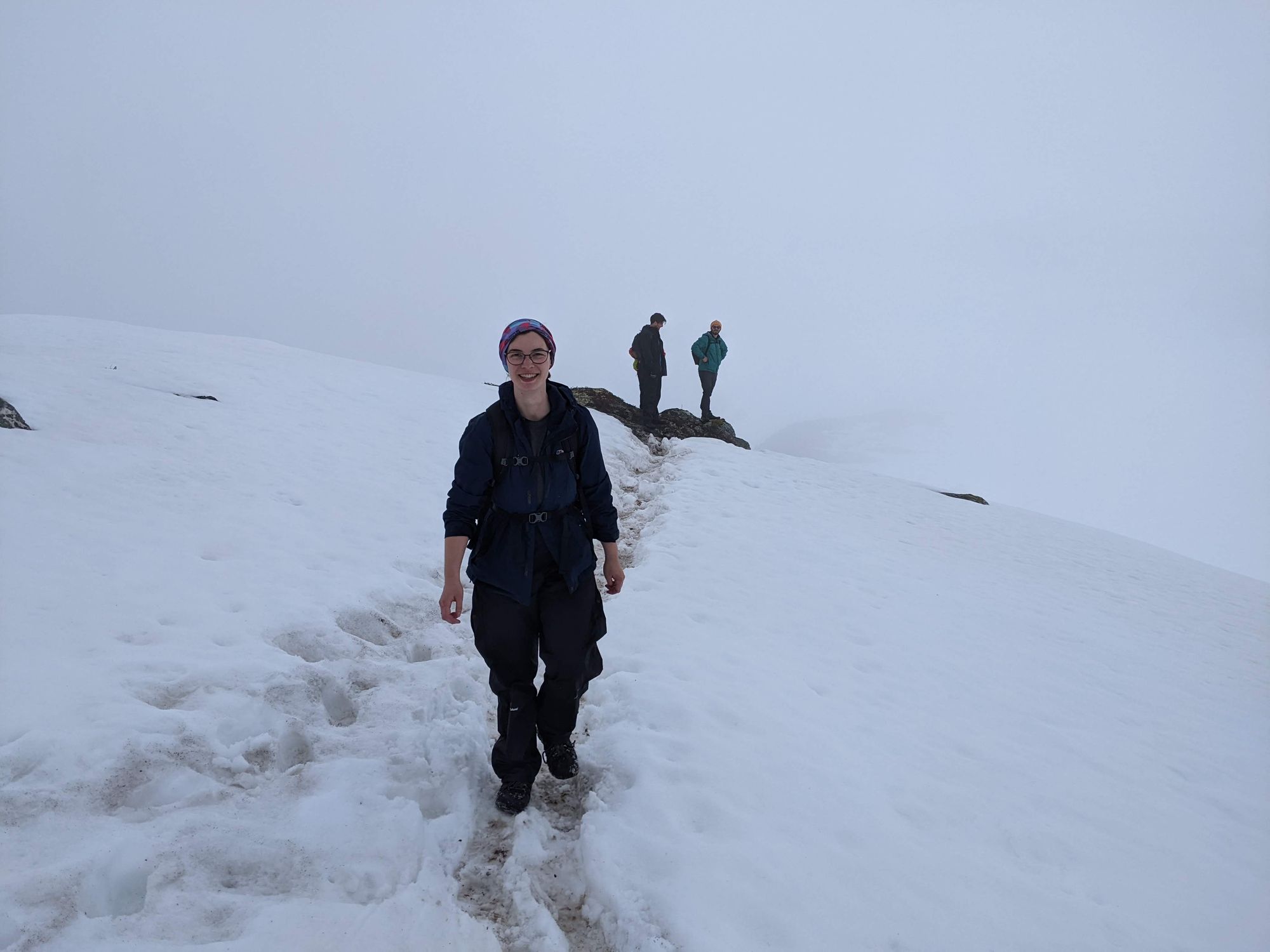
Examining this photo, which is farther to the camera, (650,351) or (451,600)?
(650,351)

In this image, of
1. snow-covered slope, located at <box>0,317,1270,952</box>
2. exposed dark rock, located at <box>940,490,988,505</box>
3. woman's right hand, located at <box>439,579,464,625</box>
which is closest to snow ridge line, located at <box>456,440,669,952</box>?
snow-covered slope, located at <box>0,317,1270,952</box>

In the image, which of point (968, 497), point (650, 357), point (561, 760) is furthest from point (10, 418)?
point (968, 497)

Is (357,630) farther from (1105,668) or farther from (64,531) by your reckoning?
(1105,668)

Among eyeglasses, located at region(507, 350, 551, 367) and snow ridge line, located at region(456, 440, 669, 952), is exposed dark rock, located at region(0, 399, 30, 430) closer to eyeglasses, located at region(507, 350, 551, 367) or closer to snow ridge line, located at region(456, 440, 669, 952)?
eyeglasses, located at region(507, 350, 551, 367)

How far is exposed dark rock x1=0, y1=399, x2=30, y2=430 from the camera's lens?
6.89 meters

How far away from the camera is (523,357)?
3449 mm

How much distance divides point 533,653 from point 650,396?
47.4 ft

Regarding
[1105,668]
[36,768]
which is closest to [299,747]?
[36,768]

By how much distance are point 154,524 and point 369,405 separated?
25.4ft

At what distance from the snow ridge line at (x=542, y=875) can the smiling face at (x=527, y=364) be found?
8.25ft

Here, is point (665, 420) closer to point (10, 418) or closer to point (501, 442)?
point (10, 418)

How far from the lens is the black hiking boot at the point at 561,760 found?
3986 millimetres

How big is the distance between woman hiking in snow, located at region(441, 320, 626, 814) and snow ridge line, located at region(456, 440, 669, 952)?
18 cm

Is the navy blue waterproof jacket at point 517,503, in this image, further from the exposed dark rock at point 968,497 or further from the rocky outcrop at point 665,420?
the exposed dark rock at point 968,497
